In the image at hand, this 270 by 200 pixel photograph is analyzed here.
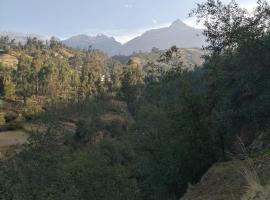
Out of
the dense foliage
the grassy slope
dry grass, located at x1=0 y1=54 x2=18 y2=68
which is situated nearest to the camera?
the grassy slope

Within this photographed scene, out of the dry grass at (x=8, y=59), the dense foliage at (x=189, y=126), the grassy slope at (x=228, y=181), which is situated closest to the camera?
the grassy slope at (x=228, y=181)

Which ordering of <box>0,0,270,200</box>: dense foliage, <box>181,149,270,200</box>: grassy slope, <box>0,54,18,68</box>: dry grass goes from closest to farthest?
<box>181,149,270,200</box>: grassy slope < <box>0,0,270,200</box>: dense foliage < <box>0,54,18,68</box>: dry grass

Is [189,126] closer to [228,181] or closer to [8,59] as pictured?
[228,181]

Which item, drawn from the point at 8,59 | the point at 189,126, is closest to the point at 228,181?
the point at 189,126

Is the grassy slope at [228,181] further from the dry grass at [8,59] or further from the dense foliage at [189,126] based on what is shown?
the dry grass at [8,59]

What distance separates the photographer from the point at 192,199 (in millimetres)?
18938

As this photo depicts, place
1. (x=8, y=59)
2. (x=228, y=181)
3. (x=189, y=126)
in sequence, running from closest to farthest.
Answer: (x=228, y=181)
(x=189, y=126)
(x=8, y=59)

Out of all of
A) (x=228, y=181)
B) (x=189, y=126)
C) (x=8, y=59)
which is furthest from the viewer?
(x=8, y=59)

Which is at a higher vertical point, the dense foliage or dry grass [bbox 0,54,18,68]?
dry grass [bbox 0,54,18,68]

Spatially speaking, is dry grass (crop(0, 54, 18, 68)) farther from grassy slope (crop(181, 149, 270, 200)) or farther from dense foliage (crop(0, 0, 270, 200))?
grassy slope (crop(181, 149, 270, 200))

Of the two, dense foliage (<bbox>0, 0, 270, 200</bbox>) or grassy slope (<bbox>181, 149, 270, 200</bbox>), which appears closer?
grassy slope (<bbox>181, 149, 270, 200</bbox>)

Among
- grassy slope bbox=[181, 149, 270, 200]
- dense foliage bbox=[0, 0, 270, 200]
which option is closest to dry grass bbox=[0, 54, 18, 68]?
dense foliage bbox=[0, 0, 270, 200]

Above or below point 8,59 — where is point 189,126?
below

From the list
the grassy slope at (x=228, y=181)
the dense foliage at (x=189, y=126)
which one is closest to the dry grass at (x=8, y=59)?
the dense foliage at (x=189, y=126)
